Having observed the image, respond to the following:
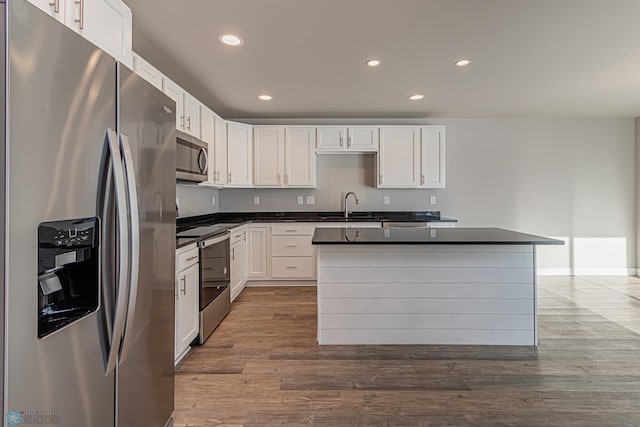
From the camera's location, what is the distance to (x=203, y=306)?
2.75 meters

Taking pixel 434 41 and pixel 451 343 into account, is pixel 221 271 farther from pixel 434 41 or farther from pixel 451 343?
pixel 434 41

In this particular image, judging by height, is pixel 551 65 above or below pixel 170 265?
above

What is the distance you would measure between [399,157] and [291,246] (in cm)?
200

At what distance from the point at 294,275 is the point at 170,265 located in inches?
121

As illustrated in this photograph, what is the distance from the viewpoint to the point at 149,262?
139cm

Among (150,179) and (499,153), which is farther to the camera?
(499,153)

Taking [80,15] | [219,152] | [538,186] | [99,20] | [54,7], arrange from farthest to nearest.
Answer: [538,186], [219,152], [99,20], [80,15], [54,7]

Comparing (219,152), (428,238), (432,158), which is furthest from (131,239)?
(432,158)

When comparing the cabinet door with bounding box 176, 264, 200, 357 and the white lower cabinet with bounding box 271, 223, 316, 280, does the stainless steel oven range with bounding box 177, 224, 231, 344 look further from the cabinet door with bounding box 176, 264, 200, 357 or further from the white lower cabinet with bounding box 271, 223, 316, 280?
the white lower cabinet with bounding box 271, 223, 316, 280

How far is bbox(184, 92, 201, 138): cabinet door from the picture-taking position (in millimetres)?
3131

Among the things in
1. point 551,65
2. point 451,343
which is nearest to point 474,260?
point 451,343

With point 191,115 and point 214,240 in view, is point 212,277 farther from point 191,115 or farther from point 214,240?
point 191,115

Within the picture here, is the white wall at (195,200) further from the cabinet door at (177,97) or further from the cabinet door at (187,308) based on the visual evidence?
the cabinet door at (187,308)

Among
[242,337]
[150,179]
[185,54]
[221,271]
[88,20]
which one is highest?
[185,54]
